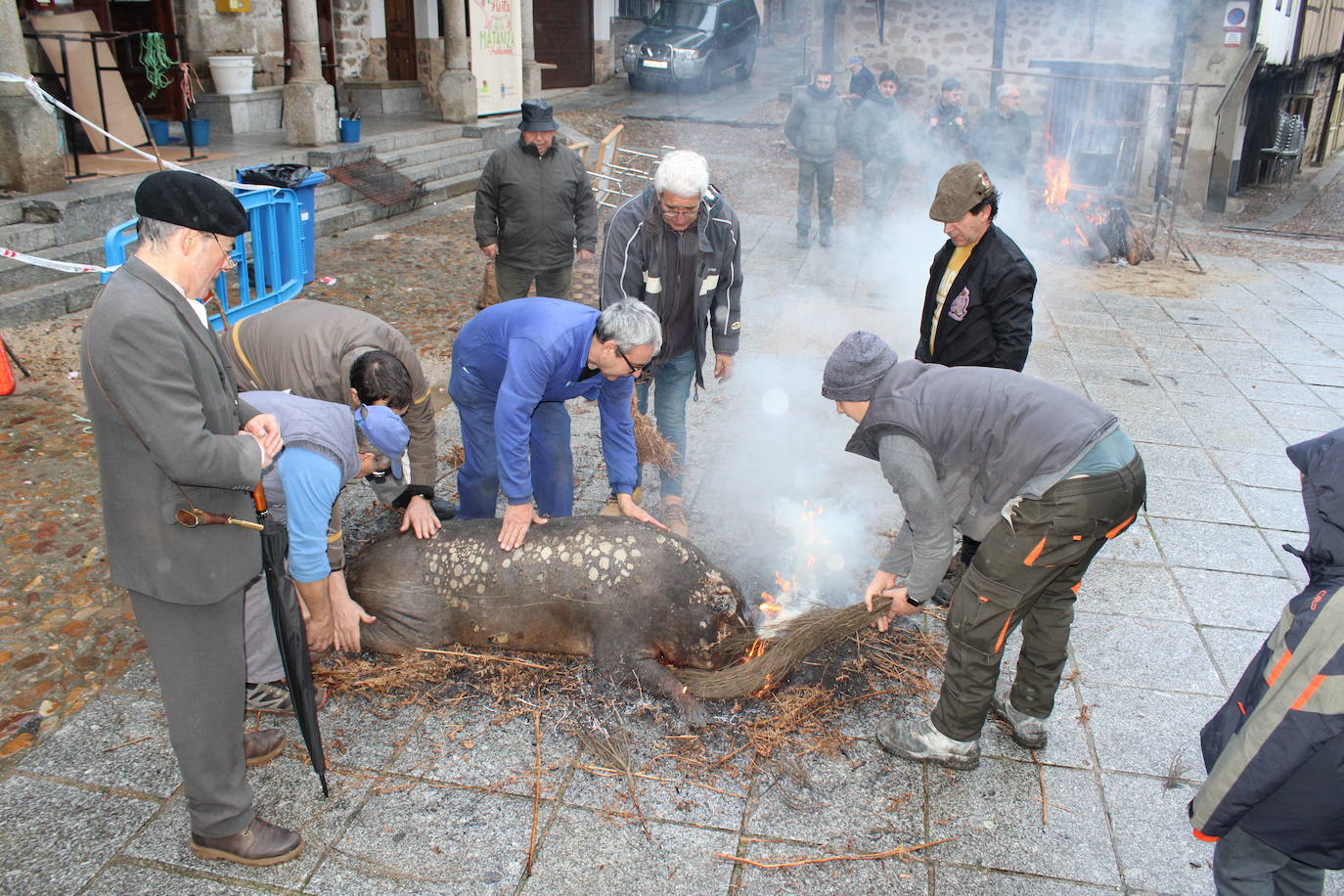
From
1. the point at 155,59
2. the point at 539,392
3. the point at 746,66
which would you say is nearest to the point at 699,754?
the point at 539,392

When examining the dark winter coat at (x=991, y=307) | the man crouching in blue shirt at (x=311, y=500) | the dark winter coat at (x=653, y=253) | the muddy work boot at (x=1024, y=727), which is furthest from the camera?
the dark winter coat at (x=653, y=253)

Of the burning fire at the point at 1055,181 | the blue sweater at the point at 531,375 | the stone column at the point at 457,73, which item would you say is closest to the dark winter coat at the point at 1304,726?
the blue sweater at the point at 531,375

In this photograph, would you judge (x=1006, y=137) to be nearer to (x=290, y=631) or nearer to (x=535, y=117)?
(x=535, y=117)

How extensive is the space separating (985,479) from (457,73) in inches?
583

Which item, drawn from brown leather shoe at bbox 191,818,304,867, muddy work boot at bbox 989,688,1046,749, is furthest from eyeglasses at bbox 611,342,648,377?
brown leather shoe at bbox 191,818,304,867

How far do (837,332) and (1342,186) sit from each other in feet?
64.0

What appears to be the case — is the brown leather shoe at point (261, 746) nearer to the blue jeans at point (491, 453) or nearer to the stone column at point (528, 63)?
the blue jeans at point (491, 453)

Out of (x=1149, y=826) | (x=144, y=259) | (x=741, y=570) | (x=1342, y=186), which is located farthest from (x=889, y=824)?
(x=1342, y=186)

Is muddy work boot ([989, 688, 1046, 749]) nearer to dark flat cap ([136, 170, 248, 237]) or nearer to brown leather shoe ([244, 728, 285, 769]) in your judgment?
brown leather shoe ([244, 728, 285, 769])

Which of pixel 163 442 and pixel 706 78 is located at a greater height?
pixel 706 78

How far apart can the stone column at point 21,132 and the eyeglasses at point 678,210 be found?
7.09 m

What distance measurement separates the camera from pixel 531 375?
4.09m

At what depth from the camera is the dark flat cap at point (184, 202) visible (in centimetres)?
262

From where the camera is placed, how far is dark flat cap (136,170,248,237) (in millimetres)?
2623
